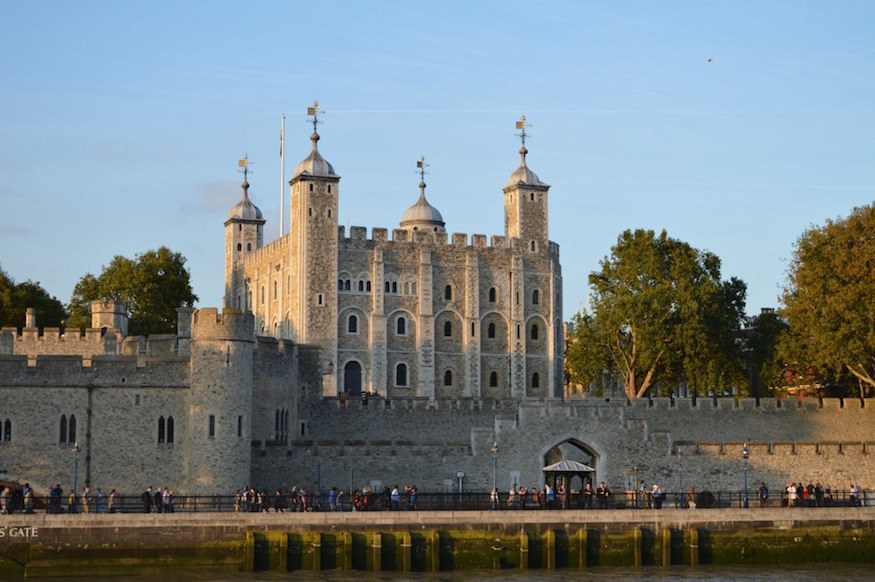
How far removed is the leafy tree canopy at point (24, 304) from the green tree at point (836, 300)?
35936 millimetres

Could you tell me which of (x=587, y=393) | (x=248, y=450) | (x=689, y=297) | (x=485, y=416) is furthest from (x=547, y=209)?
(x=248, y=450)

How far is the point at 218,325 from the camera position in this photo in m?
53.4

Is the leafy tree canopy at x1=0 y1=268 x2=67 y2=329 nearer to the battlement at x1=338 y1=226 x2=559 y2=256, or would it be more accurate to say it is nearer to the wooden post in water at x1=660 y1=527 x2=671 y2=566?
the battlement at x1=338 y1=226 x2=559 y2=256

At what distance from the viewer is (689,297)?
259 feet

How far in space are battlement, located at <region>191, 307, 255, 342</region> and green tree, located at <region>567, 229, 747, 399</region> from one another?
29.5 meters

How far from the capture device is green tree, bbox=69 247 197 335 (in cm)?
8875

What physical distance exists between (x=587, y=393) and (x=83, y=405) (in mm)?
47248

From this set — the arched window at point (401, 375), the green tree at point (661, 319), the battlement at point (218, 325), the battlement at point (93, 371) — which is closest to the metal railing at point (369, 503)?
the battlement at point (93, 371)

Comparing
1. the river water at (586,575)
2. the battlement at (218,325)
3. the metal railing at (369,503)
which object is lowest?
the river water at (586,575)

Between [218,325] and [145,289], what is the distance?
36.9 meters

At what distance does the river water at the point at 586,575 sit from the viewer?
1812 inches

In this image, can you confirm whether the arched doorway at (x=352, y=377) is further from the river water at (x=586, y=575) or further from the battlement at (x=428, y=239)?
the river water at (x=586, y=575)

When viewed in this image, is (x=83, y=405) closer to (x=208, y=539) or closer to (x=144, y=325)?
(x=208, y=539)

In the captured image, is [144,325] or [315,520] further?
[144,325]
